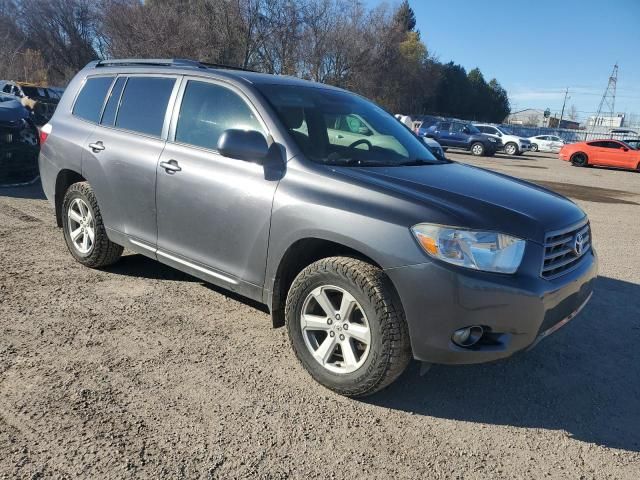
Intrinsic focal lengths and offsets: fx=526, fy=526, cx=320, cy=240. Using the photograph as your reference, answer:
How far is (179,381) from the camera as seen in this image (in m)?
3.08

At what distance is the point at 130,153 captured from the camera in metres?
4.13

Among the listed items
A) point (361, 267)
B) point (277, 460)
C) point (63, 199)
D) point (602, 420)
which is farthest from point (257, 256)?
point (63, 199)

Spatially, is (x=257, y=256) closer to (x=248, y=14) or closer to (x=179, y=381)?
(x=179, y=381)

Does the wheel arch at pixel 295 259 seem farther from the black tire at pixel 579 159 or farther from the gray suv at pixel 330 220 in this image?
the black tire at pixel 579 159

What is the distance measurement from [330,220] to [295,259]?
47cm

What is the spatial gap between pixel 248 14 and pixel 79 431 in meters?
32.0

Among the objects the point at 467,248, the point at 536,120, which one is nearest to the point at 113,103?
the point at 467,248

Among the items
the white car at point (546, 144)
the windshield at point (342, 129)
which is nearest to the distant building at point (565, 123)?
the white car at point (546, 144)

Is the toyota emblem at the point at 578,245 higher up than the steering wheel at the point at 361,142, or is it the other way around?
the steering wheel at the point at 361,142

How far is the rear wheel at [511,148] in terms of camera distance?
97.0 ft

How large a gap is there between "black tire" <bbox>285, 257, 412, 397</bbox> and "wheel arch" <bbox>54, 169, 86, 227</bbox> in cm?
301

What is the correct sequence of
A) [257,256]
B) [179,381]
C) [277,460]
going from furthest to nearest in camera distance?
1. [257,256]
2. [179,381]
3. [277,460]

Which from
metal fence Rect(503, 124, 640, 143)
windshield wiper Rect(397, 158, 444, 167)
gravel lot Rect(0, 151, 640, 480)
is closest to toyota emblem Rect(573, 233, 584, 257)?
gravel lot Rect(0, 151, 640, 480)

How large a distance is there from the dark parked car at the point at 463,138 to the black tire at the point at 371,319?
84.2 ft
